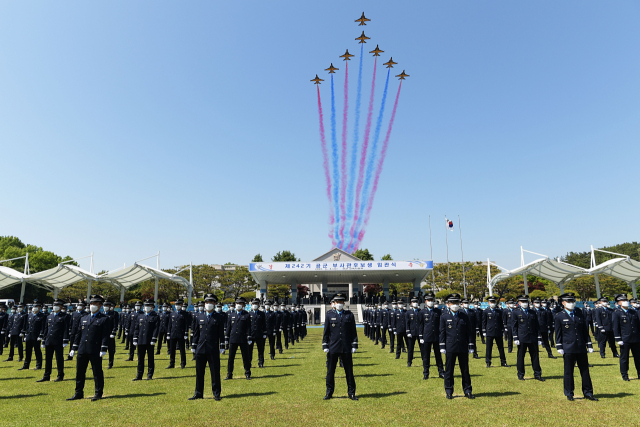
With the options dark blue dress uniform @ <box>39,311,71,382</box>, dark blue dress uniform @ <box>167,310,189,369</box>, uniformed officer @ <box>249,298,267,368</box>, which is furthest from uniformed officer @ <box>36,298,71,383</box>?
uniformed officer @ <box>249,298,267,368</box>

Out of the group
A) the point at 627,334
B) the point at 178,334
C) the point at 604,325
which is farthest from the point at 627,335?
the point at 178,334

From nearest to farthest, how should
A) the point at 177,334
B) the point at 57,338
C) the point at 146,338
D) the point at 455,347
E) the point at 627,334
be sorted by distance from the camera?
1. the point at 455,347
2. the point at 627,334
3. the point at 57,338
4. the point at 146,338
5. the point at 177,334

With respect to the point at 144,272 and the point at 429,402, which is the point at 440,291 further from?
the point at 429,402

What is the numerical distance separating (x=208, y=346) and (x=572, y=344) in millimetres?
7546

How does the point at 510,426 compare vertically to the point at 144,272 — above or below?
below

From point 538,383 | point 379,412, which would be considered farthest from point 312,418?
point 538,383

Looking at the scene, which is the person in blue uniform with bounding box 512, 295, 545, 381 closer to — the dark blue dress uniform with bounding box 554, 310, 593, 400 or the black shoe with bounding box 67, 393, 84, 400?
the dark blue dress uniform with bounding box 554, 310, 593, 400

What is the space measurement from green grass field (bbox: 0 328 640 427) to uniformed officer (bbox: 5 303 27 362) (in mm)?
3357

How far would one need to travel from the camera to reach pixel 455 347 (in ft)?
27.6

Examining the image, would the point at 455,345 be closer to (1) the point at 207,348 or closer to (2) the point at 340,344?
(2) the point at 340,344

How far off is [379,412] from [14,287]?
226ft

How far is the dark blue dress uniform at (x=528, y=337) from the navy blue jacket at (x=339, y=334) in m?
4.66

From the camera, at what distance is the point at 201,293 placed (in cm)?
7119

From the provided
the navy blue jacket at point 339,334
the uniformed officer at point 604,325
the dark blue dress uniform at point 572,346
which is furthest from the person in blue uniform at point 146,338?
the uniformed officer at point 604,325
